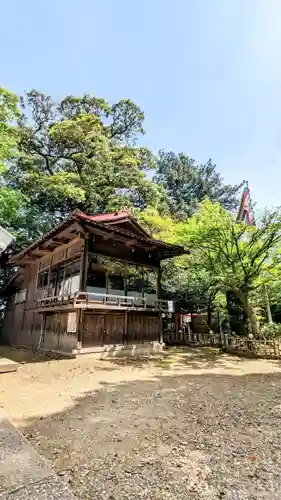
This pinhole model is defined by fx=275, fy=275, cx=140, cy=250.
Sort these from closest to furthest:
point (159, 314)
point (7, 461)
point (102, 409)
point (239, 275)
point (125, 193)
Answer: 1. point (7, 461)
2. point (102, 409)
3. point (239, 275)
4. point (159, 314)
5. point (125, 193)

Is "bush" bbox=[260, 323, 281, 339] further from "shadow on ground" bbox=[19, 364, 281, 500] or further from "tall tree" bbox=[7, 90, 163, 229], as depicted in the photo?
"tall tree" bbox=[7, 90, 163, 229]

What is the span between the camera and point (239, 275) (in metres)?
14.1

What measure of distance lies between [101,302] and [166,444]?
29.9 ft

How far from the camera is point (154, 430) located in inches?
173

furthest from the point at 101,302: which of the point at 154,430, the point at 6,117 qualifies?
the point at 6,117

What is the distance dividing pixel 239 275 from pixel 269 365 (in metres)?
4.35

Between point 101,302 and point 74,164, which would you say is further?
point 74,164

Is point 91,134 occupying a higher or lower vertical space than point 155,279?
higher

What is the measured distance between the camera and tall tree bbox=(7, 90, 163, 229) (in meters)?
24.1

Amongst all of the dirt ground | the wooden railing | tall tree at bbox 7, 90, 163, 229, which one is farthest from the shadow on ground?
tall tree at bbox 7, 90, 163, 229

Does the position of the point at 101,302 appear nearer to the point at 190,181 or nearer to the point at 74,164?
the point at 74,164

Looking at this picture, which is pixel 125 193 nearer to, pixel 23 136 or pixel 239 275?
pixel 23 136

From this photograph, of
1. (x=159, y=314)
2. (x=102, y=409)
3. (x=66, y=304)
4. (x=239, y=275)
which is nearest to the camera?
(x=102, y=409)

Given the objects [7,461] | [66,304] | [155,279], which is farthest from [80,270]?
[7,461]
